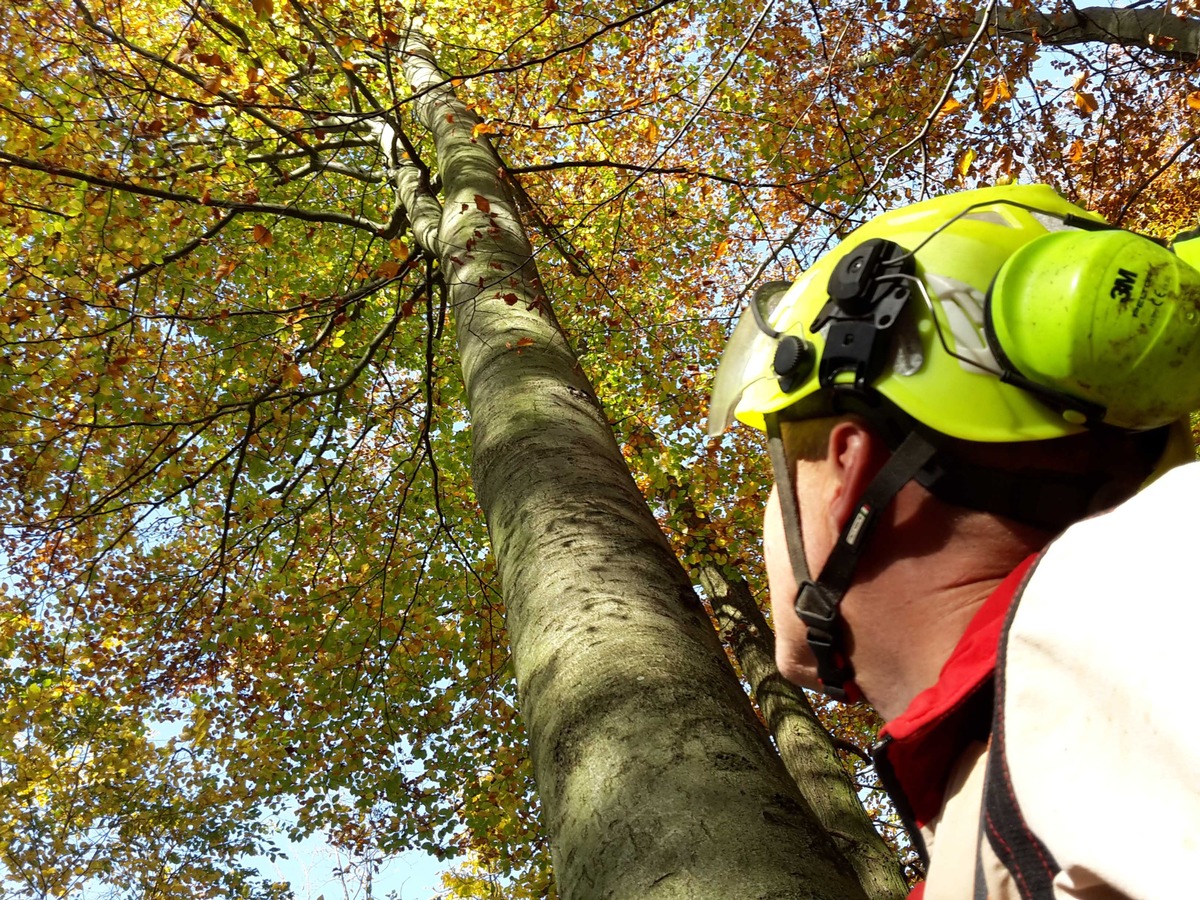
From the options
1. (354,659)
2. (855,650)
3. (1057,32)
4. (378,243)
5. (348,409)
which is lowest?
(855,650)

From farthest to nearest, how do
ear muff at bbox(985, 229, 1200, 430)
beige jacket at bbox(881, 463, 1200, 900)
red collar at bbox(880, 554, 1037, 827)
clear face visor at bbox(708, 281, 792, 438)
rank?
1. clear face visor at bbox(708, 281, 792, 438)
2. ear muff at bbox(985, 229, 1200, 430)
3. red collar at bbox(880, 554, 1037, 827)
4. beige jacket at bbox(881, 463, 1200, 900)

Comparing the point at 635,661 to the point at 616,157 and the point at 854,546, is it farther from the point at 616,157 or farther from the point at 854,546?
the point at 616,157

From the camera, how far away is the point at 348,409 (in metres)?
7.91

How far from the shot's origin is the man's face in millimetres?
1242

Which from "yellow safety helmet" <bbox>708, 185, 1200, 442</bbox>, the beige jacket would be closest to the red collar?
the beige jacket

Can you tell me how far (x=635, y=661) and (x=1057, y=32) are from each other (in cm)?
703

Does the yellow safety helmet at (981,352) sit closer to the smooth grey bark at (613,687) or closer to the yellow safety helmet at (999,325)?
the yellow safety helmet at (999,325)

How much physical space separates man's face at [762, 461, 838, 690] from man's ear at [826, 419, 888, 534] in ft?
0.09

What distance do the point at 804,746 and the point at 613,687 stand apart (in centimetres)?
495

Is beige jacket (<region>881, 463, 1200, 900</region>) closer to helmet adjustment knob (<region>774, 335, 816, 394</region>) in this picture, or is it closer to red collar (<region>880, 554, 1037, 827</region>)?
red collar (<region>880, 554, 1037, 827</region>)

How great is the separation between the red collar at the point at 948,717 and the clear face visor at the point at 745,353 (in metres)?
0.63

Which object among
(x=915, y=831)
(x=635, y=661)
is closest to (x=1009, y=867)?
(x=915, y=831)

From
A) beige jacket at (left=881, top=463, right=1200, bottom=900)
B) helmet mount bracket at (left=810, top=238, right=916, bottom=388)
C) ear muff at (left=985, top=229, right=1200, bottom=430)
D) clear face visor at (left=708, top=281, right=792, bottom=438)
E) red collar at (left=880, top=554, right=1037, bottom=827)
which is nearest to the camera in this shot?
beige jacket at (left=881, top=463, right=1200, bottom=900)

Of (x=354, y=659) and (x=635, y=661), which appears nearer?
(x=635, y=661)
